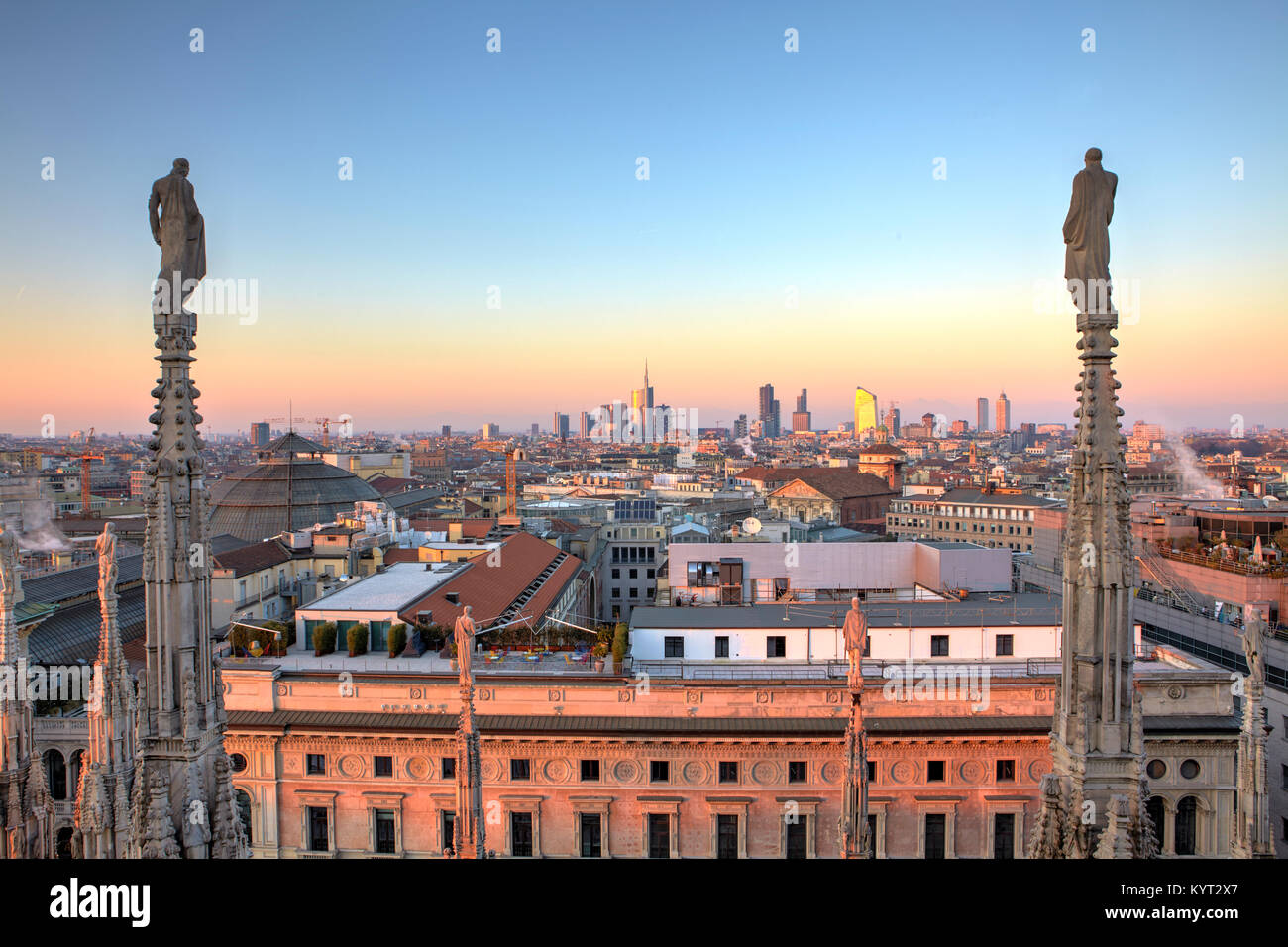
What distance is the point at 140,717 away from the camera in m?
6.31

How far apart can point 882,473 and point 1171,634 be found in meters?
106

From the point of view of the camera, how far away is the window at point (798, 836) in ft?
69.6

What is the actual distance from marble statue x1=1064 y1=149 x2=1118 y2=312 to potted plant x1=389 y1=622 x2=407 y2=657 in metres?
21.5

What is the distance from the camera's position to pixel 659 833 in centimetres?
2127

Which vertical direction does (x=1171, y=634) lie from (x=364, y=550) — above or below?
below

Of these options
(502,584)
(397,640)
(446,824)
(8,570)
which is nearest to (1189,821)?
(446,824)

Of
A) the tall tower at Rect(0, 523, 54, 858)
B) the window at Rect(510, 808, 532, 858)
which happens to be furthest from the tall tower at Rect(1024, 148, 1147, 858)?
the window at Rect(510, 808, 532, 858)

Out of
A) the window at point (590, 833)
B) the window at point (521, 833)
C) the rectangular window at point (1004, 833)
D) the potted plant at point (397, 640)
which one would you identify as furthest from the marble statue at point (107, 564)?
the rectangular window at point (1004, 833)

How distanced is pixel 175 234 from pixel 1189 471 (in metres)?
106

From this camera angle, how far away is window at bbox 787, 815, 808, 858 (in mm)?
21219

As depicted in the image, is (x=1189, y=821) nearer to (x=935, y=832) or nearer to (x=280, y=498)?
(x=935, y=832)

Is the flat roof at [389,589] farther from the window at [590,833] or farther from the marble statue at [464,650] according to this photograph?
the marble statue at [464,650]
